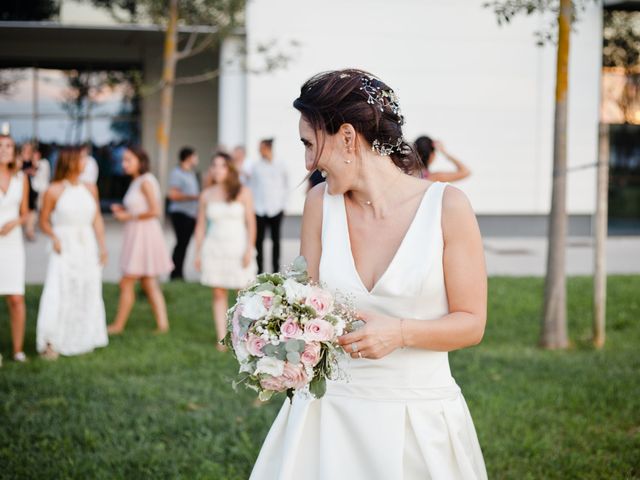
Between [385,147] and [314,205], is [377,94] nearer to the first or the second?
[385,147]

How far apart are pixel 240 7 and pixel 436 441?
1294 centimetres

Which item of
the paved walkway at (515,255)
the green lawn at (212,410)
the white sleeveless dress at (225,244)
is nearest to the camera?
the green lawn at (212,410)

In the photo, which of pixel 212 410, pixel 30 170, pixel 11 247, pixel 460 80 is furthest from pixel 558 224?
pixel 460 80

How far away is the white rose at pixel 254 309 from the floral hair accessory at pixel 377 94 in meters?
0.74

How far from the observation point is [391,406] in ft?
9.77

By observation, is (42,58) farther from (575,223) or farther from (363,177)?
(363,177)

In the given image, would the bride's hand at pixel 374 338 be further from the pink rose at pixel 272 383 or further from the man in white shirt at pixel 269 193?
the man in white shirt at pixel 269 193

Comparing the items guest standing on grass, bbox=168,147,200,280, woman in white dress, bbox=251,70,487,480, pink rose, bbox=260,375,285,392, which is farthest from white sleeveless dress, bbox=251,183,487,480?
guest standing on grass, bbox=168,147,200,280

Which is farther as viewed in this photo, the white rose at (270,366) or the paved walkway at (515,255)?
the paved walkway at (515,255)

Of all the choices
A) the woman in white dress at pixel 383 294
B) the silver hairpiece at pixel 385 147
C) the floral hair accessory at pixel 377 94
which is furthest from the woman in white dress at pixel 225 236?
the floral hair accessory at pixel 377 94

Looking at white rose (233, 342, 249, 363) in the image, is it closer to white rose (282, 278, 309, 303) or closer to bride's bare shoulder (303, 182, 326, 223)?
white rose (282, 278, 309, 303)

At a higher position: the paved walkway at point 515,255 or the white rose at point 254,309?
the white rose at point 254,309

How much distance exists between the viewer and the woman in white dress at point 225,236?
359 inches

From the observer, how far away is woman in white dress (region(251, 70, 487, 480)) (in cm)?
286
